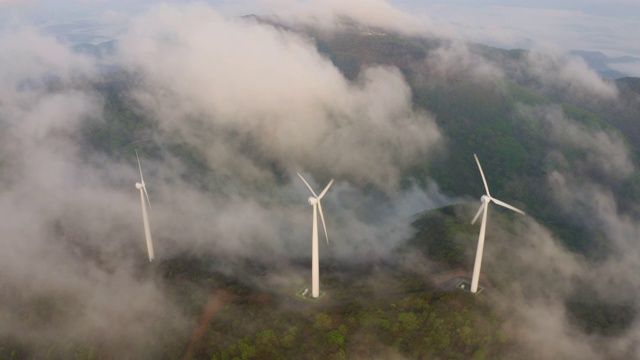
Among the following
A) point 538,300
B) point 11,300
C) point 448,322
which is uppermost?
point 448,322

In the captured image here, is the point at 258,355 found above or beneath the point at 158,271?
above

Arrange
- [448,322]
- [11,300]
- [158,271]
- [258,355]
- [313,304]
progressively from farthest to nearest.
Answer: [158,271] < [11,300] < [313,304] < [448,322] < [258,355]

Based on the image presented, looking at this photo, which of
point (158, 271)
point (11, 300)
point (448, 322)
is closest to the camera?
point (448, 322)

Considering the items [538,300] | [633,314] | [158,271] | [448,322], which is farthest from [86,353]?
[633,314]

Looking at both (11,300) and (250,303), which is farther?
(11,300)

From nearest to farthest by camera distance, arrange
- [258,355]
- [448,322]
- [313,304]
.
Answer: [258,355] → [448,322] → [313,304]

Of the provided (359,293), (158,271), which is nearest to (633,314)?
(359,293)

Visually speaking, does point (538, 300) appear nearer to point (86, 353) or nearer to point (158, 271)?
point (158, 271)

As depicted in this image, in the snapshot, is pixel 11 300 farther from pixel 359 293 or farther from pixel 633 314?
pixel 633 314

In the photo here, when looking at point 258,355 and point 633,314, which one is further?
point 633,314
